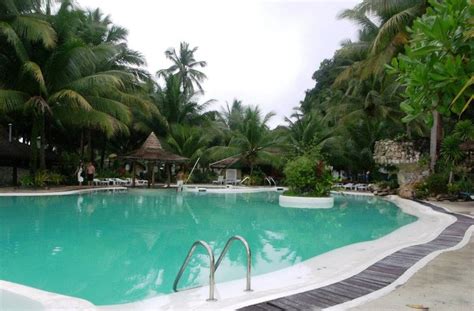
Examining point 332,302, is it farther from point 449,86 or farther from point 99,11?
point 99,11

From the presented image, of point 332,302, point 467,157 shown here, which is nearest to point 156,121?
point 467,157

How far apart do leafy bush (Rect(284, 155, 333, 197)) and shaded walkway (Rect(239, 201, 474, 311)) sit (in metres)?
7.99

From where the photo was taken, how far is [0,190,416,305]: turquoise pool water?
4965 mm

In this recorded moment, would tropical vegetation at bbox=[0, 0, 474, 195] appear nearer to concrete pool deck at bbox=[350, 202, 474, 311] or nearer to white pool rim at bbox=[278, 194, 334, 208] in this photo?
white pool rim at bbox=[278, 194, 334, 208]

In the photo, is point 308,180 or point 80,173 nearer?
point 308,180

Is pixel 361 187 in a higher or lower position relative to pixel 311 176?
lower

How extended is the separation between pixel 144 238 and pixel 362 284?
Answer: 4653mm

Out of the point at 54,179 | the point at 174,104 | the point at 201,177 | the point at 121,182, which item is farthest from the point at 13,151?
the point at 201,177

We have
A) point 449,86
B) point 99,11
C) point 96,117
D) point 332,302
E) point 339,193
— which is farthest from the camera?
point 99,11

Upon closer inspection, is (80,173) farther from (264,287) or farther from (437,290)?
(437,290)

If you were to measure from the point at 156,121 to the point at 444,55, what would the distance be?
75.6ft

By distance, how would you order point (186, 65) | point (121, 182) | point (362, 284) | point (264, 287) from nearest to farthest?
1. point (362, 284)
2. point (264, 287)
3. point (121, 182)
4. point (186, 65)

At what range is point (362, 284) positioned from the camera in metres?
3.98

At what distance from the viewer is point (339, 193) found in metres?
19.8
